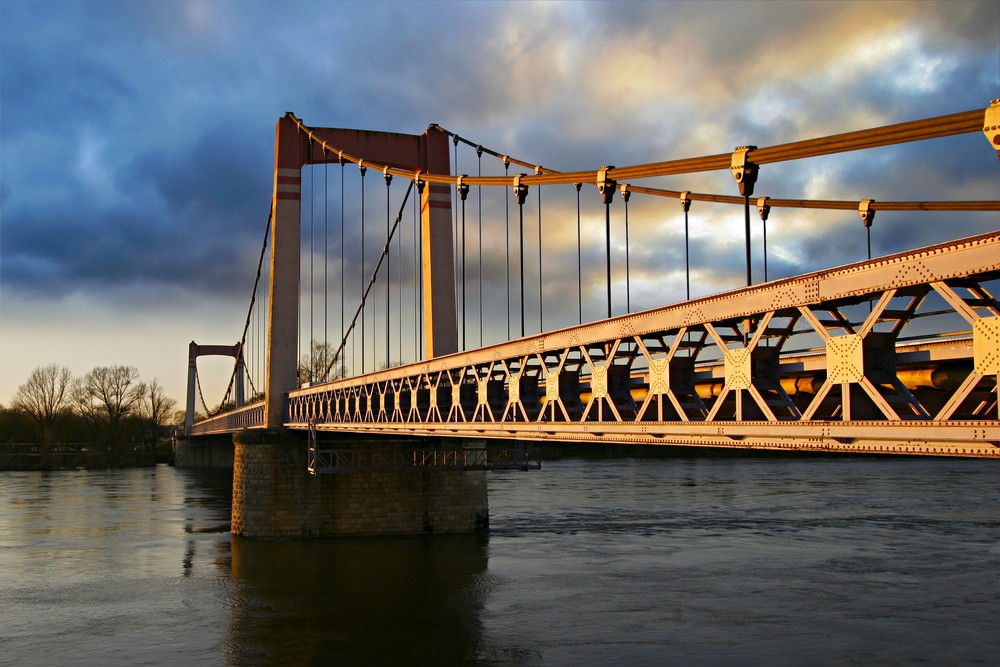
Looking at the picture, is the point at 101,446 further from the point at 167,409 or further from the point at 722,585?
the point at 722,585

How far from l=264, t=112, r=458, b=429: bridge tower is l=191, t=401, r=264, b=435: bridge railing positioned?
3.46 m

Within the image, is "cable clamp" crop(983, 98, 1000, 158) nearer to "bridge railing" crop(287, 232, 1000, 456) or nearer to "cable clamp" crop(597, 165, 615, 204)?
"bridge railing" crop(287, 232, 1000, 456)

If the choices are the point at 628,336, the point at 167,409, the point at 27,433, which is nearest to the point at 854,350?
the point at 628,336

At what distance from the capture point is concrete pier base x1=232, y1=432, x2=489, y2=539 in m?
37.6

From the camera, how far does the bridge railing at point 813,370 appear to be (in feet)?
32.8

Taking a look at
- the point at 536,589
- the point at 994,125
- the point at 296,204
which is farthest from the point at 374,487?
the point at 994,125

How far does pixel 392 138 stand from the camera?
147ft

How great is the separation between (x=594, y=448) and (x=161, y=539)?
74.2 meters

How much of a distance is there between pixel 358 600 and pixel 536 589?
15.3 feet

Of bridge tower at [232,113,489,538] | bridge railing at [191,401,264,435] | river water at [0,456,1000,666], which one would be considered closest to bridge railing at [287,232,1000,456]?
river water at [0,456,1000,666]

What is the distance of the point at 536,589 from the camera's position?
27266 mm

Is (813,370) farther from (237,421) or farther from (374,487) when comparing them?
(237,421)

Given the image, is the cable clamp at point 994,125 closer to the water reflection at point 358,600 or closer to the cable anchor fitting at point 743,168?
the cable anchor fitting at point 743,168

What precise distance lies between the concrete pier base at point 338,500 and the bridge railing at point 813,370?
19760 mm
